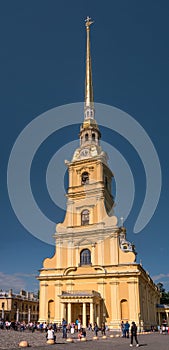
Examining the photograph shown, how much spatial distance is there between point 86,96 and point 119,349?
48.7m

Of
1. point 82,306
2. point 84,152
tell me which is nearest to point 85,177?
point 84,152

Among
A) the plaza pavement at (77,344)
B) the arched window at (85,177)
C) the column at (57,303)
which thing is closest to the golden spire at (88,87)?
the arched window at (85,177)

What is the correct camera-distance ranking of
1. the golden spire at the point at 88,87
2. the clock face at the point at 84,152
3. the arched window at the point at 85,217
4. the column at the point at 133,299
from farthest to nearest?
the golden spire at the point at 88,87 → the clock face at the point at 84,152 → the arched window at the point at 85,217 → the column at the point at 133,299

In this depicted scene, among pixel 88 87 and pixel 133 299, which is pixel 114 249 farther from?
pixel 88 87

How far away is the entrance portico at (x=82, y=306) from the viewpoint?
36.8 m

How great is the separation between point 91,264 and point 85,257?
1.48 metres

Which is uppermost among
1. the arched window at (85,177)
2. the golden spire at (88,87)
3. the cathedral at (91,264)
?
the golden spire at (88,87)

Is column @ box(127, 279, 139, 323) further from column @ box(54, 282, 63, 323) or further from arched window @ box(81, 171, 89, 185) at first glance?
arched window @ box(81, 171, 89, 185)

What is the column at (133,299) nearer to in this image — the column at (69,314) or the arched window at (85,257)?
the arched window at (85,257)

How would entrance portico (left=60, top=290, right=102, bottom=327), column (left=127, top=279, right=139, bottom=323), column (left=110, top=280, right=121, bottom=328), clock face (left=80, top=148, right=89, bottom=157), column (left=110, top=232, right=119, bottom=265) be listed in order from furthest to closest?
clock face (left=80, top=148, right=89, bottom=157)
column (left=110, top=232, right=119, bottom=265)
column (left=110, top=280, right=121, bottom=328)
column (left=127, top=279, right=139, bottom=323)
entrance portico (left=60, top=290, right=102, bottom=327)

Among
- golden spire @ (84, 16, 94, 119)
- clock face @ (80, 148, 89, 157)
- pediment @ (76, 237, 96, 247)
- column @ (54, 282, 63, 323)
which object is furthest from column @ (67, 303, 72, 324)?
golden spire @ (84, 16, 94, 119)

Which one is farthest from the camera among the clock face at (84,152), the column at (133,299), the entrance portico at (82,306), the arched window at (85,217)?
the clock face at (84,152)

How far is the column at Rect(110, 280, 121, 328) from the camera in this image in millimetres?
37938

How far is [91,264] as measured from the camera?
41750mm
